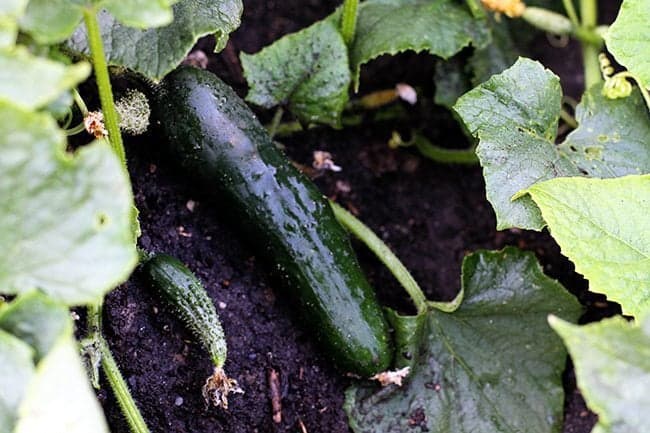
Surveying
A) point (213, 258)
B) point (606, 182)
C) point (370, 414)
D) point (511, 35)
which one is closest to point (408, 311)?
point (370, 414)

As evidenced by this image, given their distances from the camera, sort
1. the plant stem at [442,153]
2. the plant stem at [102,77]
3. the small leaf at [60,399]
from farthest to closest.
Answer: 1. the plant stem at [442,153]
2. the plant stem at [102,77]
3. the small leaf at [60,399]

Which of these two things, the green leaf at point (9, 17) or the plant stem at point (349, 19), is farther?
the plant stem at point (349, 19)

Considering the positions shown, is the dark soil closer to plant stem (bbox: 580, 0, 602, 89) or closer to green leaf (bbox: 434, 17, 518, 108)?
green leaf (bbox: 434, 17, 518, 108)

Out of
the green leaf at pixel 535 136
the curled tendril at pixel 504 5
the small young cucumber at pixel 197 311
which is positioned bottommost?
the small young cucumber at pixel 197 311

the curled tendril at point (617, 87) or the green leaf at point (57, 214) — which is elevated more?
the green leaf at point (57, 214)

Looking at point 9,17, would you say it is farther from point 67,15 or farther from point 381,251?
point 381,251

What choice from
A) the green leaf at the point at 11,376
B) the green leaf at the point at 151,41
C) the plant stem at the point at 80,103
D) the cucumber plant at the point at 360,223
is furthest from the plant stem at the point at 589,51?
the green leaf at the point at 11,376

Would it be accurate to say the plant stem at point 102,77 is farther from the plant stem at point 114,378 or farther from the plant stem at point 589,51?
the plant stem at point 589,51
